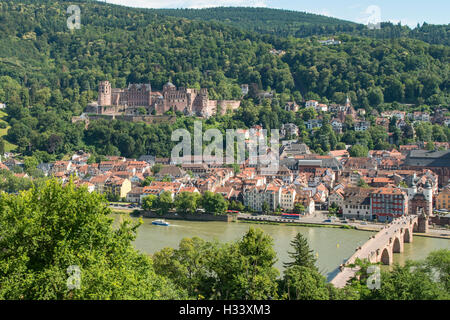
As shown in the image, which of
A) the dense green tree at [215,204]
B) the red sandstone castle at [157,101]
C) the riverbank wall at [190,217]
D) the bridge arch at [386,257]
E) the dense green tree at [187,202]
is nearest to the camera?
the bridge arch at [386,257]

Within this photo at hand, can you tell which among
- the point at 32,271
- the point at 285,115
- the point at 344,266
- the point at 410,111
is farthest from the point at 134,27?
the point at 32,271

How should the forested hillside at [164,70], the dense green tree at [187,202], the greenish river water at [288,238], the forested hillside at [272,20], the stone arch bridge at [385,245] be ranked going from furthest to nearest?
the forested hillside at [272,20] < the forested hillside at [164,70] < the dense green tree at [187,202] < the greenish river water at [288,238] < the stone arch bridge at [385,245]

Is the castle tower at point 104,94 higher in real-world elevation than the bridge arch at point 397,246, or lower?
higher

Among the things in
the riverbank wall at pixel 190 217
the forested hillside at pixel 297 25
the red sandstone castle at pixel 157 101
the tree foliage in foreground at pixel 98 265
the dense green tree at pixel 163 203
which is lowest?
the riverbank wall at pixel 190 217

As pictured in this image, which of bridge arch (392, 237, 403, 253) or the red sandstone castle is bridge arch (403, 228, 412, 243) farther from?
the red sandstone castle

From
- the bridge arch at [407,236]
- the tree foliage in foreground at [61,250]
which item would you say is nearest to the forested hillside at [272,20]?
the bridge arch at [407,236]

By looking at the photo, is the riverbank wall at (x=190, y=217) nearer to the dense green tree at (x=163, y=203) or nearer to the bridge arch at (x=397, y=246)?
the dense green tree at (x=163, y=203)

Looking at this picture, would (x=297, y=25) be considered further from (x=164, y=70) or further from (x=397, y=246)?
(x=397, y=246)
